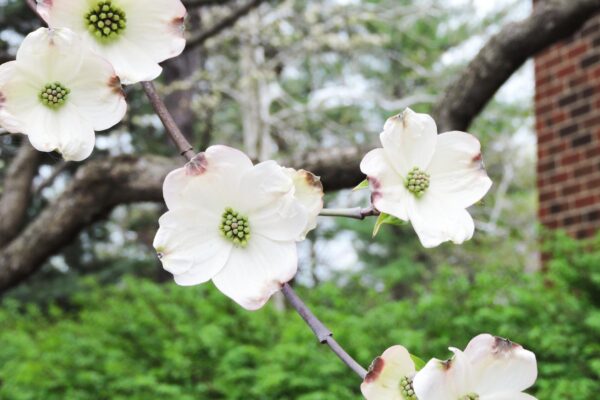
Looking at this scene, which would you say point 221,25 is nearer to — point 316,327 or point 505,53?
point 505,53

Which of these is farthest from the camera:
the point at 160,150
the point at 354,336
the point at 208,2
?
the point at 160,150

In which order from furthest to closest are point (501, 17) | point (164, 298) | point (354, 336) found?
1. point (501, 17)
2. point (164, 298)
3. point (354, 336)

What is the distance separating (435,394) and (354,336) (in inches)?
109

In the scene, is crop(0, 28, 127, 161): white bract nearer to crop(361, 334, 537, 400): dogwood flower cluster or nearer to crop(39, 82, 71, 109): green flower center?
crop(39, 82, 71, 109): green flower center

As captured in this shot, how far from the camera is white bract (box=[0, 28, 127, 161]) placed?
→ 537 mm

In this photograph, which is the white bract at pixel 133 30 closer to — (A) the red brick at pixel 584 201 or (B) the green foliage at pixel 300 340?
(B) the green foliage at pixel 300 340

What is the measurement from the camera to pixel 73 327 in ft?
15.0

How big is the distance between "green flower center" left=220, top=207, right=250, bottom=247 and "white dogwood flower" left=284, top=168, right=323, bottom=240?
0.04 meters

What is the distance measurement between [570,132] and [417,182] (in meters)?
4.01

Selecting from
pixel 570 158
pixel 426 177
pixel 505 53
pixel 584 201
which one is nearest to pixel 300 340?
pixel 505 53

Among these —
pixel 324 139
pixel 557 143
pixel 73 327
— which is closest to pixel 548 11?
pixel 557 143

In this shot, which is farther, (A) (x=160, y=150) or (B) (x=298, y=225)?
(A) (x=160, y=150)

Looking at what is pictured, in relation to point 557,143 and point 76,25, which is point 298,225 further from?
point 557,143

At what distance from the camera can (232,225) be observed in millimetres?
552
